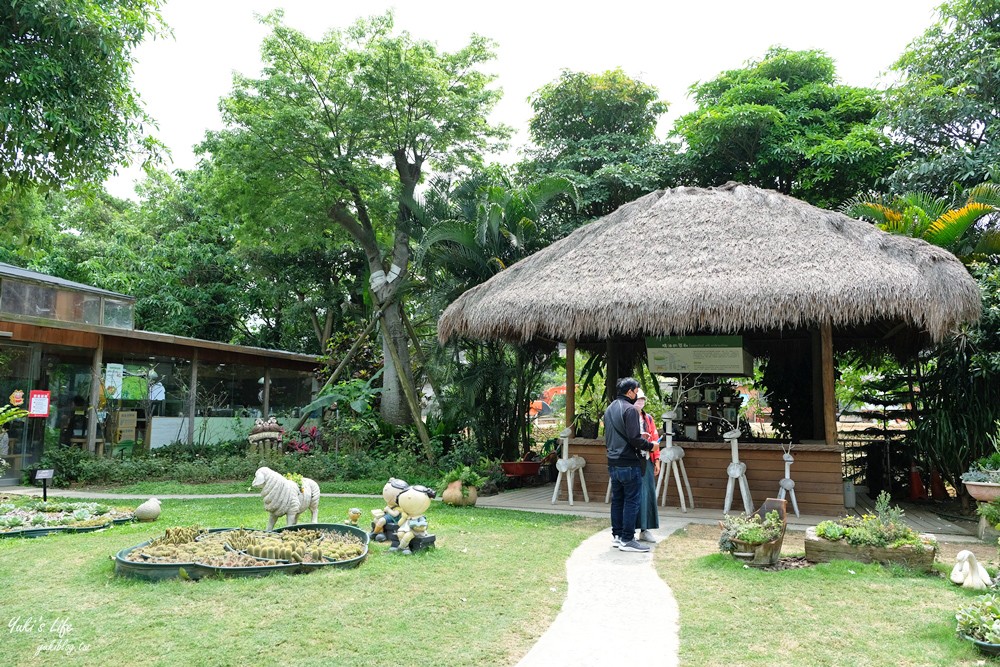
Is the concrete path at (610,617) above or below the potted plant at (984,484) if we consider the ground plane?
below

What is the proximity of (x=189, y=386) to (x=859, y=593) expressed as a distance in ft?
44.5

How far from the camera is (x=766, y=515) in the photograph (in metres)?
6.00

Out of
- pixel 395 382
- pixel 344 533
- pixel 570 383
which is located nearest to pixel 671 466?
pixel 570 383

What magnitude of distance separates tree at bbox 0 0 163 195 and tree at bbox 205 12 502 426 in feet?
19.0

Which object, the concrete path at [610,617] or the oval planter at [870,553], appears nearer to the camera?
the concrete path at [610,617]

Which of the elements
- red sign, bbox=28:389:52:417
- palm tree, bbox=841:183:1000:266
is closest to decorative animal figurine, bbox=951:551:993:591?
palm tree, bbox=841:183:1000:266

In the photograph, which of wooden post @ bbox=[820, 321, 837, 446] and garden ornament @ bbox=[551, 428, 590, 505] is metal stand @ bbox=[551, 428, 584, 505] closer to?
garden ornament @ bbox=[551, 428, 590, 505]

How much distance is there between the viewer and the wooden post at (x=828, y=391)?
8.93 metres

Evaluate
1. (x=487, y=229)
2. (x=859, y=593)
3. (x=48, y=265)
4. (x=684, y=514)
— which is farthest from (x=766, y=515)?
(x=48, y=265)

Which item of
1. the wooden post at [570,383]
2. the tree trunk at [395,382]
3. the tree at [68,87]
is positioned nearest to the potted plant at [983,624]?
the wooden post at [570,383]

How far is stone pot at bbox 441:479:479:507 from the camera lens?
936 centimetres

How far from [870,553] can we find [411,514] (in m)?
3.86

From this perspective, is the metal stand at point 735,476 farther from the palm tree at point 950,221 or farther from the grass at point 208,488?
the grass at point 208,488

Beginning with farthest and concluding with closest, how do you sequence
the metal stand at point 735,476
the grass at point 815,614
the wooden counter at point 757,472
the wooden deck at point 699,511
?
the wooden counter at point 757,472 < the metal stand at point 735,476 < the wooden deck at point 699,511 < the grass at point 815,614
